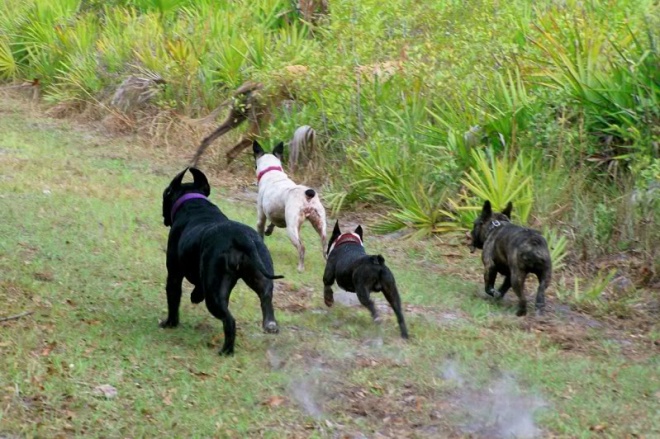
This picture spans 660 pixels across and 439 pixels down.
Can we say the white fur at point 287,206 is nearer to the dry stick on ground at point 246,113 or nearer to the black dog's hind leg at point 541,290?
the black dog's hind leg at point 541,290

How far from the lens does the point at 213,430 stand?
6570 mm

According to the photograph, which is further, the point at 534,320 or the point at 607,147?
the point at 607,147

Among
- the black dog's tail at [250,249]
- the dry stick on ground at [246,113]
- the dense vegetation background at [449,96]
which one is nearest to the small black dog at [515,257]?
the dense vegetation background at [449,96]

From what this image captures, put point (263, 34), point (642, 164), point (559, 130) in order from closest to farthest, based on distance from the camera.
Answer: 1. point (642, 164)
2. point (559, 130)
3. point (263, 34)

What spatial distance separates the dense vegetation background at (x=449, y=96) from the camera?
41.4 ft

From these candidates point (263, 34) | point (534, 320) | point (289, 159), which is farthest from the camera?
point (263, 34)

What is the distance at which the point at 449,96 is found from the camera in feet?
50.6

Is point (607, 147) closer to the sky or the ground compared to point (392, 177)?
closer to the sky

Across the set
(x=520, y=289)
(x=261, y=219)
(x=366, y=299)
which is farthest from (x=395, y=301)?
(x=261, y=219)

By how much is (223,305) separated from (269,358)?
1.87ft

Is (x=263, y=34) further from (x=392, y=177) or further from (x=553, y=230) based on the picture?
(x=553, y=230)

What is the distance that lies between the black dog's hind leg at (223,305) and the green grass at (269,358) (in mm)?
127

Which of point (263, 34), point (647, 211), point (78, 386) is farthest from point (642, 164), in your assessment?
point (263, 34)

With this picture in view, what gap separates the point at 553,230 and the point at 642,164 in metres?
1.21
